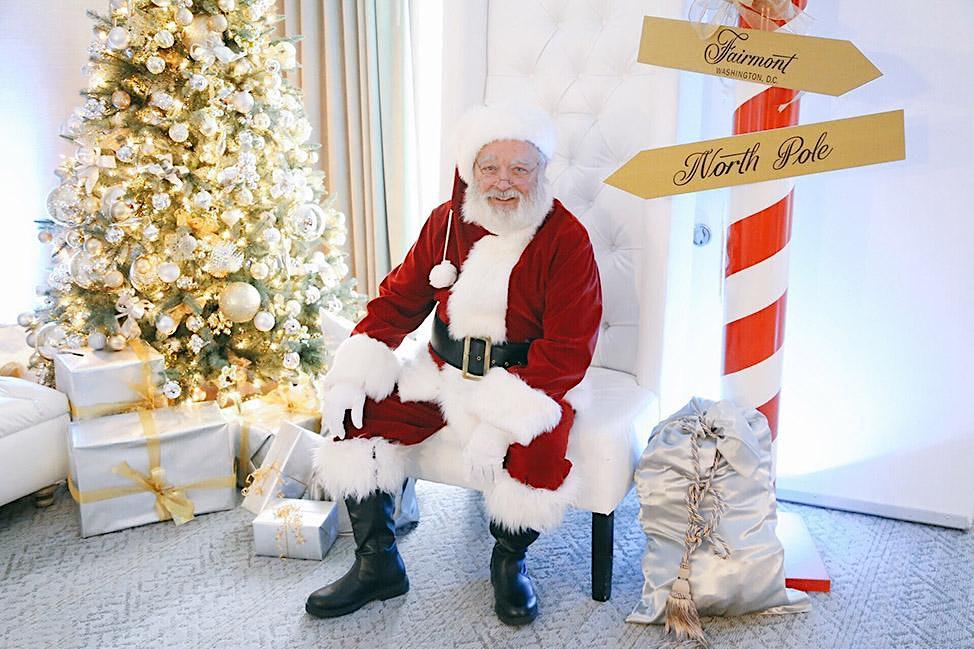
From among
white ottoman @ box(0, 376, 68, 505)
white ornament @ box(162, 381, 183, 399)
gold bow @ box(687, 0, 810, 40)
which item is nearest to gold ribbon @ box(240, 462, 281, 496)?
white ornament @ box(162, 381, 183, 399)

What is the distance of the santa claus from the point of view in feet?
6.30

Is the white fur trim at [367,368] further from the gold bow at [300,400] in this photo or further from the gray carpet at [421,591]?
the gold bow at [300,400]

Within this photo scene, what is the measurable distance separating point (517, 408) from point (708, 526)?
541 millimetres

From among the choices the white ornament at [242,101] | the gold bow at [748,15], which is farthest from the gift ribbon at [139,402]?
the gold bow at [748,15]

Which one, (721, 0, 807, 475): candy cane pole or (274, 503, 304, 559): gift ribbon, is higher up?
(721, 0, 807, 475): candy cane pole

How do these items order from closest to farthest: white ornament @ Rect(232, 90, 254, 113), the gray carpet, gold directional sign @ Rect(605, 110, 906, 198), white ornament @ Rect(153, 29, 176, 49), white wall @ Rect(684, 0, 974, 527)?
gold directional sign @ Rect(605, 110, 906, 198) < the gray carpet < white wall @ Rect(684, 0, 974, 527) < white ornament @ Rect(153, 29, 176, 49) < white ornament @ Rect(232, 90, 254, 113)

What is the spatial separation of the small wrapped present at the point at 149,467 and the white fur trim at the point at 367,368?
647 mm

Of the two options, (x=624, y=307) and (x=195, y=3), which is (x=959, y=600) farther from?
(x=195, y=3)

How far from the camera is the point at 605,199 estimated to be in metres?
2.37

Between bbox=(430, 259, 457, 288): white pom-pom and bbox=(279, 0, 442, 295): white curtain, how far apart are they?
1.32m

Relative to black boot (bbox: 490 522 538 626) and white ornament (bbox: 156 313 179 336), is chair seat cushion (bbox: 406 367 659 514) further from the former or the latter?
white ornament (bbox: 156 313 179 336)

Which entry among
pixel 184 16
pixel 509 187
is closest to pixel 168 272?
pixel 184 16

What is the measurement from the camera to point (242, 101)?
8.46 ft

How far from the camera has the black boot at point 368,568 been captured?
197 centimetres
